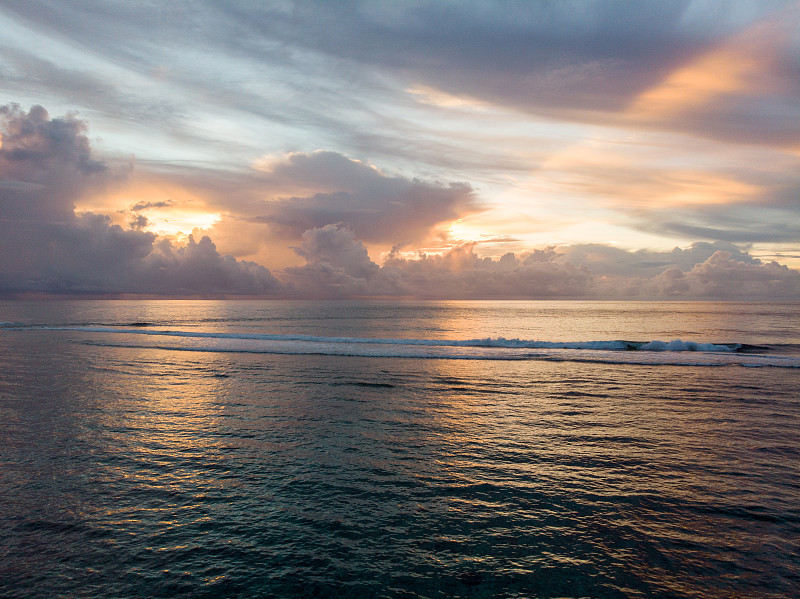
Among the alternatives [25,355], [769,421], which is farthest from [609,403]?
[25,355]

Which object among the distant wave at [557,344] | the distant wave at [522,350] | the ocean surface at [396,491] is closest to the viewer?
the ocean surface at [396,491]

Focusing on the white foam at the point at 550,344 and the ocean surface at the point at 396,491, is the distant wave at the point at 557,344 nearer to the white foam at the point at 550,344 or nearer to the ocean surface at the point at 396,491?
the white foam at the point at 550,344

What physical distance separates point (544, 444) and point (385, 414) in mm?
6977

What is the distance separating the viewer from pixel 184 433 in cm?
1570

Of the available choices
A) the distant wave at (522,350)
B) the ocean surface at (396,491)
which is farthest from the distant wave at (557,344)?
the ocean surface at (396,491)

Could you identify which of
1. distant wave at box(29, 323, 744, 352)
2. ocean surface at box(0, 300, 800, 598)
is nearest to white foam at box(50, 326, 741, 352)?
distant wave at box(29, 323, 744, 352)

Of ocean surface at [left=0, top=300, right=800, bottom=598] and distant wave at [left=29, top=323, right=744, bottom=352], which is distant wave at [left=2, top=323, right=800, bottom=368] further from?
ocean surface at [left=0, top=300, right=800, bottom=598]

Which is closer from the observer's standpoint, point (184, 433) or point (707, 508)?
point (707, 508)

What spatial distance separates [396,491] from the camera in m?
10.8

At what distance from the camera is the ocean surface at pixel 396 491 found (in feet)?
24.5

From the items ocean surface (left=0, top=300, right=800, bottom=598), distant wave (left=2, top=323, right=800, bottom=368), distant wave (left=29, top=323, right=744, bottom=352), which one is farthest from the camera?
distant wave (left=29, top=323, right=744, bottom=352)

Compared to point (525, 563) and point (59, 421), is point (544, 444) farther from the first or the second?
point (59, 421)

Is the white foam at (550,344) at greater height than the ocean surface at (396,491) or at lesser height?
lesser

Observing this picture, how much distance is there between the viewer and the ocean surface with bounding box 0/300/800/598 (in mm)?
7465
